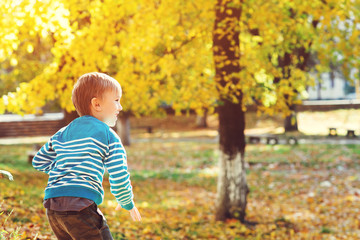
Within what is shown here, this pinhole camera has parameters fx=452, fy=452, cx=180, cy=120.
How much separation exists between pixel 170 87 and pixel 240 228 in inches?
114

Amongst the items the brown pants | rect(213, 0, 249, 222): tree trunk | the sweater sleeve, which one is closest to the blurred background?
rect(213, 0, 249, 222): tree trunk

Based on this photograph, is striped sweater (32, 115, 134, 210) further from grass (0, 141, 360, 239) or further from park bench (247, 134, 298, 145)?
park bench (247, 134, 298, 145)

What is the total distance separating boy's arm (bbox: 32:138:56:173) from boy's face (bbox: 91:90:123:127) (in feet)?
1.27

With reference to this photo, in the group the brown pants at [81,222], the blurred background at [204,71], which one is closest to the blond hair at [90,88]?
the brown pants at [81,222]

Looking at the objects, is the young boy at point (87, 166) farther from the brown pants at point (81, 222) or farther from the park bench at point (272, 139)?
the park bench at point (272, 139)

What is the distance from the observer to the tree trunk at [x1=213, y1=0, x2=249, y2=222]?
7.79 m

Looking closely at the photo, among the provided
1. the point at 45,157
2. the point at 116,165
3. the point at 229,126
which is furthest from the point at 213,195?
the point at 116,165

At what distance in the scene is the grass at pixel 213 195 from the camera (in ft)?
23.8

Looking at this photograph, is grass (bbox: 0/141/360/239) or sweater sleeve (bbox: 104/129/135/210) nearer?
sweater sleeve (bbox: 104/129/135/210)

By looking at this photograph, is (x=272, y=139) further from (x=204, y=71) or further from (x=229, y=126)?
(x=204, y=71)

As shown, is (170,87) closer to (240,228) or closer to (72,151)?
(240,228)

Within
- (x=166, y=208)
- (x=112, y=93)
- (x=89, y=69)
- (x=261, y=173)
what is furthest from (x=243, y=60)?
(x=261, y=173)

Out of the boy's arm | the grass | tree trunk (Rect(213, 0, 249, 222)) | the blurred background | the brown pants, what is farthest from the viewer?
tree trunk (Rect(213, 0, 249, 222))

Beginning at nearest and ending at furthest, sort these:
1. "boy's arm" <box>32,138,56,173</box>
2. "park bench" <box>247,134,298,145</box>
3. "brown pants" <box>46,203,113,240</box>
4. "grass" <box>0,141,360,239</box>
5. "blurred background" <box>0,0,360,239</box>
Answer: "brown pants" <box>46,203,113,240</box>, "boy's arm" <box>32,138,56,173</box>, "blurred background" <box>0,0,360,239</box>, "grass" <box>0,141,360,239</box>, "park bench" <box>247,134,298,145</box>
